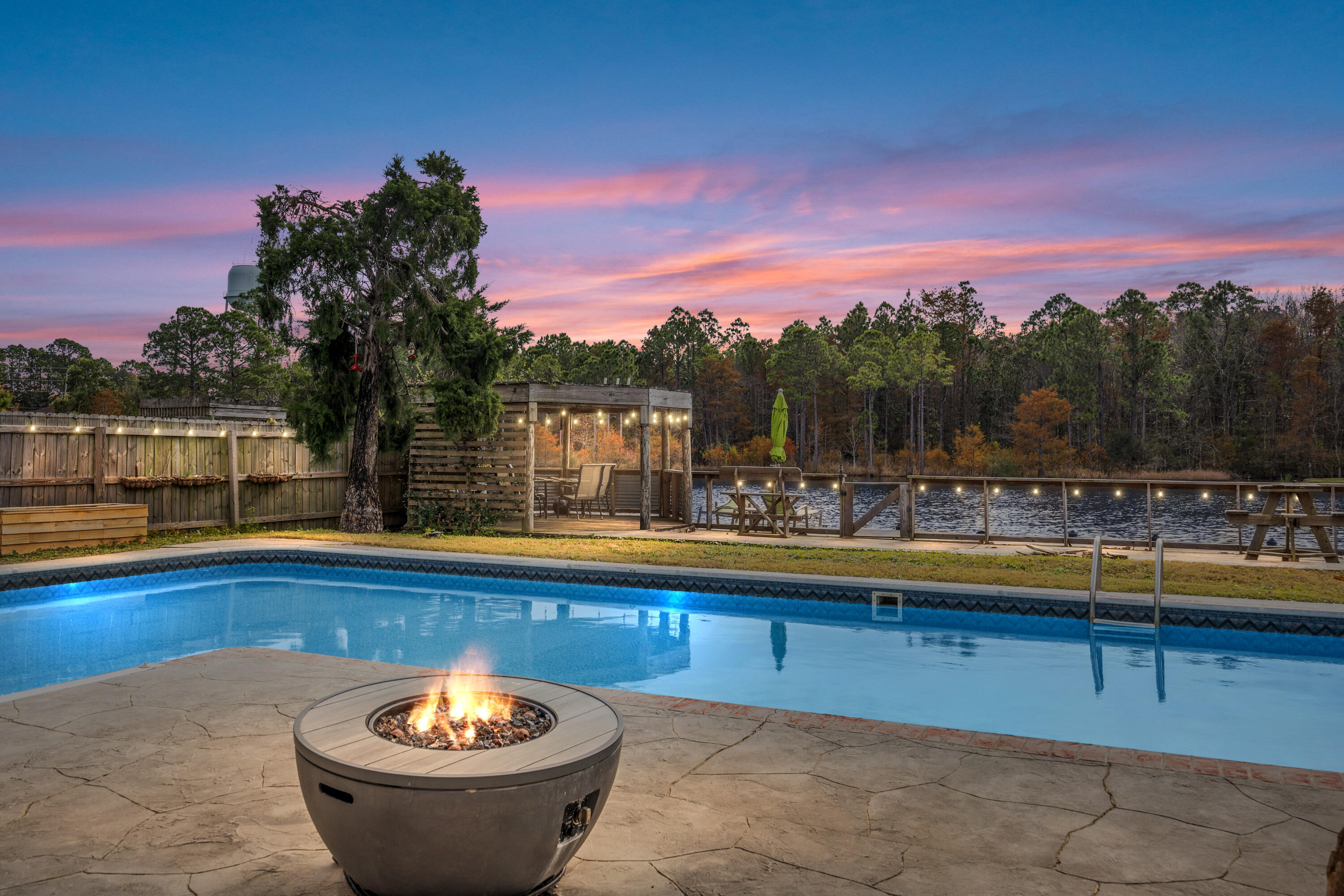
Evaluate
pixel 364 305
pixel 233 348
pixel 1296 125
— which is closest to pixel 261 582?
pixel 364 305

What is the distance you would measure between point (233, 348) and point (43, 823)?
41.0 metres

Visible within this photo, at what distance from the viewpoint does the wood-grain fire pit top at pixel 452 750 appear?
6.00 feet

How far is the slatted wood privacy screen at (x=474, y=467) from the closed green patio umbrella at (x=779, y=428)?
6030 millimetres

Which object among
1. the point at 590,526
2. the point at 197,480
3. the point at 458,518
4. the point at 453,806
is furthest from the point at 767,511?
the point at 453,806

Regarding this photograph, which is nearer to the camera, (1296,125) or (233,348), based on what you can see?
(1296,125)

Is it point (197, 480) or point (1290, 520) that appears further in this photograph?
point (197, 480)

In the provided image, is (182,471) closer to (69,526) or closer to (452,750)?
(69,526)

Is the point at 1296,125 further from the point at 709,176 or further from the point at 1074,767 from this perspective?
the point at 1074,767

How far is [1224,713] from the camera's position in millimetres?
5160

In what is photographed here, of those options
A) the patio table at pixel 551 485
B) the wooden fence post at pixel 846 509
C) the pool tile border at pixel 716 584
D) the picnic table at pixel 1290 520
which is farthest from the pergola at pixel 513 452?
the picnic table at pixel 1290 520

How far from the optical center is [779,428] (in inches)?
697

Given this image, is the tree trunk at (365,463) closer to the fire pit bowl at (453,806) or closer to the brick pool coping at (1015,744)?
the brick pool coping at (1015,744)

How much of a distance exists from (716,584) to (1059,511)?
46.3ft

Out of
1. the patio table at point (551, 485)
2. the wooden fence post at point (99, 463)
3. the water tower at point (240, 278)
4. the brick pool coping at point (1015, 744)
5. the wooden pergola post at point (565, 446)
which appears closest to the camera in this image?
the brick pool coping at point (1015, 744)
